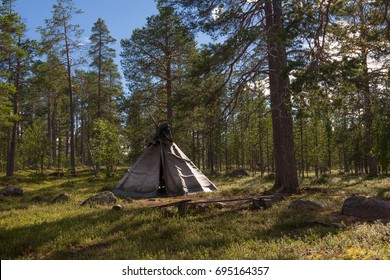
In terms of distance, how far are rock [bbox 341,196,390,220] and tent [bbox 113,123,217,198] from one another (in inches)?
315

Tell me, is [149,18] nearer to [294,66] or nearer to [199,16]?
[199,16]

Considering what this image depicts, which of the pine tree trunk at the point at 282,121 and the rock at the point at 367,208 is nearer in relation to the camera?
the rock at the point at 367,208

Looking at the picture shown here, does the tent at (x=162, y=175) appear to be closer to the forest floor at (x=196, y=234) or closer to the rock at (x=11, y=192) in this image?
the forest floor at (x=196, y=234)

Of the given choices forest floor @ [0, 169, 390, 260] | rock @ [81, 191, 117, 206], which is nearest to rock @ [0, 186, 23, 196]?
rock @ [81, 191, 117, 206]

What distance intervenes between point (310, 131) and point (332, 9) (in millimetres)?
31770

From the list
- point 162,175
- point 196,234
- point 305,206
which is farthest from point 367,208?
point 162,175

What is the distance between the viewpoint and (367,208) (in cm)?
830

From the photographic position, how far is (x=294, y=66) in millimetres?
9086

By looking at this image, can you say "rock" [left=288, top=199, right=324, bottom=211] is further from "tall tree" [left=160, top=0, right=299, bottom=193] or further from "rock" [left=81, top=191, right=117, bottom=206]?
"rock" [left=81, top=191, right=117, bottom=206]

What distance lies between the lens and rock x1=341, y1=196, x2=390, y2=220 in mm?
8031

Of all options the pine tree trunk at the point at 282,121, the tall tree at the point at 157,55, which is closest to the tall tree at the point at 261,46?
the pine tree trunk at the point at 282,121

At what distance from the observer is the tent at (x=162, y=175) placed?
15281mm

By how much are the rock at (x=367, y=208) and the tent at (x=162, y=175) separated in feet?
26.2
